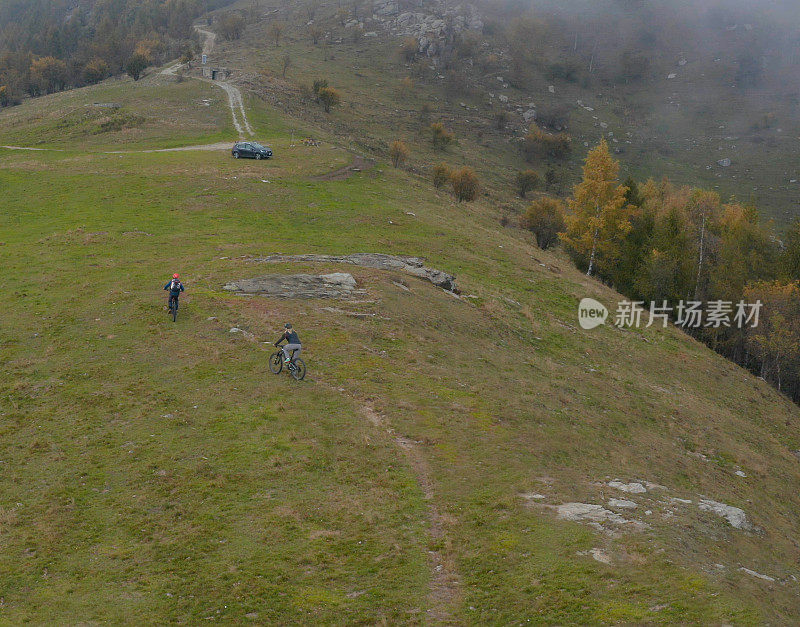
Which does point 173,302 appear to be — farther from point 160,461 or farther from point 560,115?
point 560,115

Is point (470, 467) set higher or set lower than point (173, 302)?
lower

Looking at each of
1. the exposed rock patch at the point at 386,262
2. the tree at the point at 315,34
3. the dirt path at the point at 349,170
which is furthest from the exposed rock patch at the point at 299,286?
the tree at the point at 315,34

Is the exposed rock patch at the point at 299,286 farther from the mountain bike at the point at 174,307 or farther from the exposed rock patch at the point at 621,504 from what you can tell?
the exposed rock patch at the point at 621,504

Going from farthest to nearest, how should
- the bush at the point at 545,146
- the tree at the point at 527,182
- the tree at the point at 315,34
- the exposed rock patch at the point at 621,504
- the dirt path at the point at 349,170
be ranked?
the tree at the point at 315,34 → the bush at the point at 545,146 → the tree at the point at 527,182 → the dirt path at the point at 349,170 → the exposed rock patch at the point at 621,504

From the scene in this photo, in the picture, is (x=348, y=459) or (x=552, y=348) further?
(x=552, y=348)

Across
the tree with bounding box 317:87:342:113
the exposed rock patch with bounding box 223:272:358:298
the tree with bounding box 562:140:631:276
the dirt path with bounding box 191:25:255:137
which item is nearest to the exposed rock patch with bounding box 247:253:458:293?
the exposed rock patch with bounding box 223:272:358:298

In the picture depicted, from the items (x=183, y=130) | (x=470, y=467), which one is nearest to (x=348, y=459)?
(x=470, y=467)
